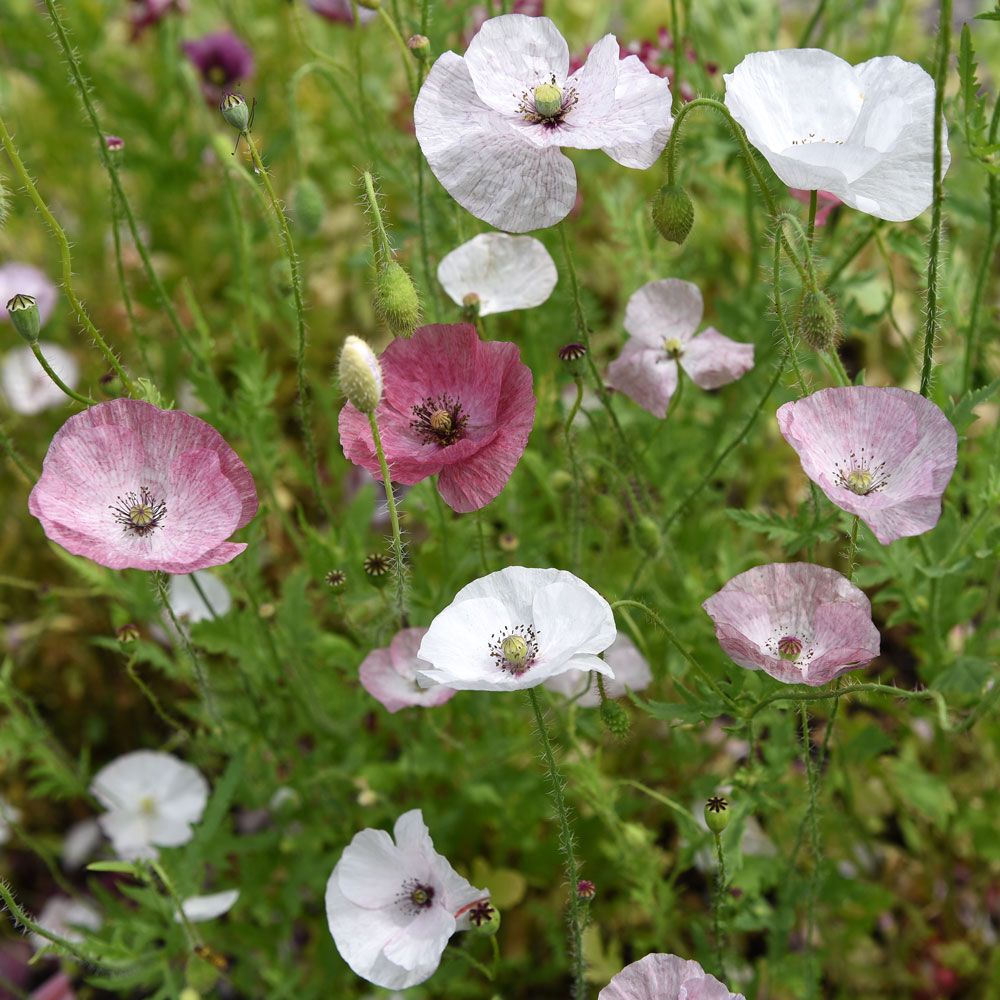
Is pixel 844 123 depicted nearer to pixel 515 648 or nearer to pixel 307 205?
pixel 515 648

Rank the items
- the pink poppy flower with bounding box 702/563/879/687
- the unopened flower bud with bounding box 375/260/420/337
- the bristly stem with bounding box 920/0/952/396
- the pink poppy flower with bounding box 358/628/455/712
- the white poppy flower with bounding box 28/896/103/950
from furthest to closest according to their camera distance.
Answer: the white poppy flower with bounding box 28/896/103/950 < the pink poppy flower with bounding box 358/628/455/712 < the unopened flower bud with bounding box 375/260/420/337 < the pink poppy flower with bounding box 702/563/879/687 < the bristly stem with bounding box 920/0/952/396

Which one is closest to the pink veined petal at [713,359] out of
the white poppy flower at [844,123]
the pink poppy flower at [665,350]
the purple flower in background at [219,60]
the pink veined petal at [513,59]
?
the pink poppy flower at [665,350]

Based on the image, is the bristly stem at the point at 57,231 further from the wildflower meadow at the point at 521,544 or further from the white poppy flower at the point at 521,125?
the white poppy flower at the point at 521,125

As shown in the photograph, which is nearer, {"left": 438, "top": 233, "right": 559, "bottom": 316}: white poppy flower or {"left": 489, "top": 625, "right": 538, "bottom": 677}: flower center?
{"left": 489, "top": 625, "right": 538, "bottom": 677}: flower center

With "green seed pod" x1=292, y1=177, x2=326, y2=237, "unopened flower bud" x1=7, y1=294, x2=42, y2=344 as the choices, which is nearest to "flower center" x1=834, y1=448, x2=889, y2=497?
"unopened flower bud" x1=7, y1=294, x2=42, y2=344

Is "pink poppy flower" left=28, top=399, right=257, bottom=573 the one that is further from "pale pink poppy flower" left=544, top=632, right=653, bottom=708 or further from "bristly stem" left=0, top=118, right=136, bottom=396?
"pale pink poppy flower" left=544, top=632, right=653, bottom=708

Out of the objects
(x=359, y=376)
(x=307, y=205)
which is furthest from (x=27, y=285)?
(x=359, y=376)
